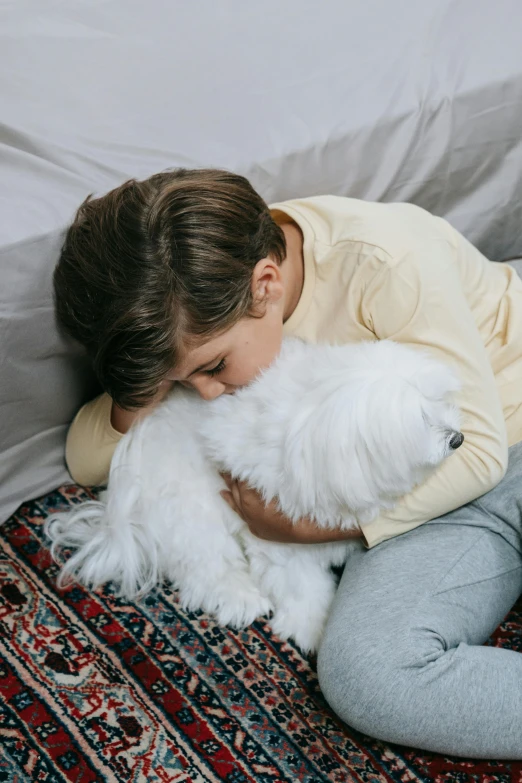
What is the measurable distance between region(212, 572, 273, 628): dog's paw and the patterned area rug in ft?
0.06

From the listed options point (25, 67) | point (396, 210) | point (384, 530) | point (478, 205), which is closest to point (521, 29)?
point (478, 205)

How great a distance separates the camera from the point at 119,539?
1.22 meters

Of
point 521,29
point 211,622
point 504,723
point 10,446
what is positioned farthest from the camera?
point 521,29

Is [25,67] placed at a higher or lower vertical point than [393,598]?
higher

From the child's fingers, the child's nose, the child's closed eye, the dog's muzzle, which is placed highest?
the dog's muzzle

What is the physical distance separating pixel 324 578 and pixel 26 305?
0.61 meters

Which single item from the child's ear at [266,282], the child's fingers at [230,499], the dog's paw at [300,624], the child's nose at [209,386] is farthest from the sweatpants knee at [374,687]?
the child's ear at [266,282]

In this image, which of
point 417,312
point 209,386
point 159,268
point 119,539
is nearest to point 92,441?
point 119,539

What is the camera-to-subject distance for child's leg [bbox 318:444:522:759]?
999mm

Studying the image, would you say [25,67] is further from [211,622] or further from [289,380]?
[211,622]

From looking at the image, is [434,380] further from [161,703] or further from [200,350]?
[161,703]

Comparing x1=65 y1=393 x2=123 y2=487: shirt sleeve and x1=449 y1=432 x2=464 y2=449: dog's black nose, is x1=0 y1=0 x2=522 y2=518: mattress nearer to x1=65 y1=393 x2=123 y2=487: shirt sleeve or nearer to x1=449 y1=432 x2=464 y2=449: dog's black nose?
x1=65 y1=393 x2=123 y2=487: shirt sleeve

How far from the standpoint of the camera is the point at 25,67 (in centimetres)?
133

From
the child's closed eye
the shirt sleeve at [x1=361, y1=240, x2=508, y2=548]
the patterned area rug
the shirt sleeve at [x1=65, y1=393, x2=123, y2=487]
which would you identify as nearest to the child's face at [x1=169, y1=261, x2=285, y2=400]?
the child's closed eye
